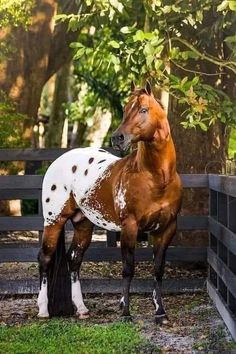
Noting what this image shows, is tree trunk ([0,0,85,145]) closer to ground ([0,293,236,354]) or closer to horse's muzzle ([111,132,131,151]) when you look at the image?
ground ([0,293,236,354])

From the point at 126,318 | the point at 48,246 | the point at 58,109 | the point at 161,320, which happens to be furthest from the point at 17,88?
the point at 161,320

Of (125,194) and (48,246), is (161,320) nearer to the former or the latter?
(125,194)

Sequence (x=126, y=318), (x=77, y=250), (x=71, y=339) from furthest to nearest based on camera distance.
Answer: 1. (x=77, y=250)
2. (x=126, y=318)
3. (x=71, y=339)

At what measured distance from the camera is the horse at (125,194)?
587cm

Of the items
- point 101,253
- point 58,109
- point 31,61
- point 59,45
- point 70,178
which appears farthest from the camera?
point 58,109

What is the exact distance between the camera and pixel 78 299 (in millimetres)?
6816

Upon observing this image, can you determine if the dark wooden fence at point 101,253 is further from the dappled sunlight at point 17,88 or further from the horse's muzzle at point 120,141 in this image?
the dappled sunlight at point 17,88

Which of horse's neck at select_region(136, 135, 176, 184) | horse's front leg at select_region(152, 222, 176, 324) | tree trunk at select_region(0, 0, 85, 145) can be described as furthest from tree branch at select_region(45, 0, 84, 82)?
horse's neck at select_region(136, 135, 176, 184)

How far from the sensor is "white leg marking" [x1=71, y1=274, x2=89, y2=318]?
672cm

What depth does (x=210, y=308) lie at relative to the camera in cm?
684

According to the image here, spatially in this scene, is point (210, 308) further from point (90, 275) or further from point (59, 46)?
point (59, 46)

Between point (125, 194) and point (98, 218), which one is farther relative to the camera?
point (98, 218)

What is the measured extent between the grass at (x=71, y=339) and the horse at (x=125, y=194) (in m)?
0.45

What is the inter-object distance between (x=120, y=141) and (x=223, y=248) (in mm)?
1733
